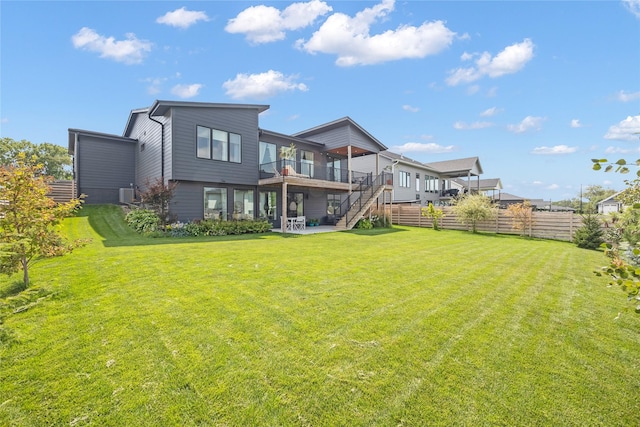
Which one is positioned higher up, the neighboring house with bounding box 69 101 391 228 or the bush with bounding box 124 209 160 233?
the neighboring house with bounding box 69 101 391 228

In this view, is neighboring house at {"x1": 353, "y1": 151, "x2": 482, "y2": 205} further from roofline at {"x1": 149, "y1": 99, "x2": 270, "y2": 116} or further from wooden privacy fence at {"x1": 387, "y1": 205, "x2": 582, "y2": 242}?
roofline at {"x1": 149, "y1": 99, "x2": 270, "y2": 116}

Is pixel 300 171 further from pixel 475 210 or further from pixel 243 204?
pixel 475 210

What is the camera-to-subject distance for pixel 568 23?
9.06 meters

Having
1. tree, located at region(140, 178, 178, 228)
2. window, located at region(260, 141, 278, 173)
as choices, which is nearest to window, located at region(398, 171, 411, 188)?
window, located at region(260, 141, 278, 173)

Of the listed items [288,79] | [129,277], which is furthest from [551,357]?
[288,79]

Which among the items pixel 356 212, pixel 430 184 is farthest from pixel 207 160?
pixel 430 184

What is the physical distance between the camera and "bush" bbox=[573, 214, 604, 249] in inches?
481

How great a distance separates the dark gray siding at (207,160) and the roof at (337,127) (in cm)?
489

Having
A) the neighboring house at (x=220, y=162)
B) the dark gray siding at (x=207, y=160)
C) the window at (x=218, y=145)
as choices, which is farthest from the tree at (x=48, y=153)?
the window at (x=218, y=145)

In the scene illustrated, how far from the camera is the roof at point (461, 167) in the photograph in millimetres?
30497

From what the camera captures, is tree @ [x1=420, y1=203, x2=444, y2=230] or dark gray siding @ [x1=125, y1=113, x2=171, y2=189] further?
tree @ [x1=420, y1=203, x2=444, y2=230]

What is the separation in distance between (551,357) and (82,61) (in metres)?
22.0

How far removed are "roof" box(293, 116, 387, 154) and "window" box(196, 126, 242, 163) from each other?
5889 millimetres

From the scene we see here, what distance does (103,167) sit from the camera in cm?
1680
